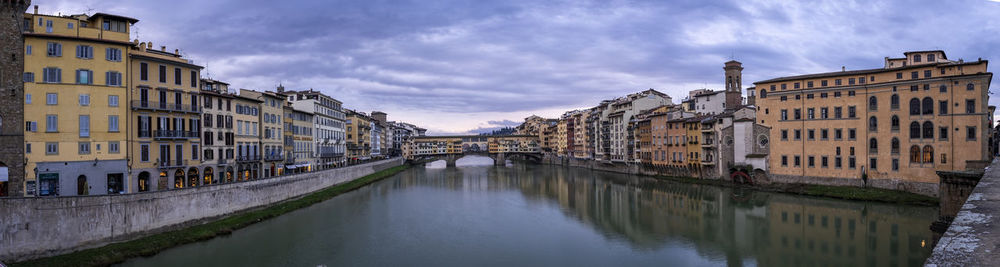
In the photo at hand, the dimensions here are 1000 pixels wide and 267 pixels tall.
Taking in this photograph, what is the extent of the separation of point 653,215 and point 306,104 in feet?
105

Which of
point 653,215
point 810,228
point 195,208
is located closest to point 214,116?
point 195,208

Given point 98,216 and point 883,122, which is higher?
point 883,122

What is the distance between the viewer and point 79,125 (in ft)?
70.1

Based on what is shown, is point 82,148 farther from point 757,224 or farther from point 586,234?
point 757,224

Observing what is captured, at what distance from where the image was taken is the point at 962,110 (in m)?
28.9

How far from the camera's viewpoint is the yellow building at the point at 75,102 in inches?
803

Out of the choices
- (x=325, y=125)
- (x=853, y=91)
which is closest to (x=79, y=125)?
(x=325, y=125)

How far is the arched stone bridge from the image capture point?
91.7 metres

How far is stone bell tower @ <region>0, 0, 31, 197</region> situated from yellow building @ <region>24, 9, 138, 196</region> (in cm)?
21

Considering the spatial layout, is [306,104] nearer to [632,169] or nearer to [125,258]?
[125,258]

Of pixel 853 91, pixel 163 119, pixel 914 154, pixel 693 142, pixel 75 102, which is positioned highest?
pixel 853 91

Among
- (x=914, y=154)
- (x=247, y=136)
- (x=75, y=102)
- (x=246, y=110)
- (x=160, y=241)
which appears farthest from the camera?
(x=247, y=136)

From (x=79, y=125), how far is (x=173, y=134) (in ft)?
15.3

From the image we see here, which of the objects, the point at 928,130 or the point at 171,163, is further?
the point at 928,130
